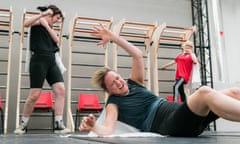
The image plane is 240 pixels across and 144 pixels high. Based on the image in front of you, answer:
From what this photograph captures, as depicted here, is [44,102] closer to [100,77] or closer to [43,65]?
[43,65]

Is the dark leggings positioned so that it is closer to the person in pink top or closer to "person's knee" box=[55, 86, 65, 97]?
the person in pink top

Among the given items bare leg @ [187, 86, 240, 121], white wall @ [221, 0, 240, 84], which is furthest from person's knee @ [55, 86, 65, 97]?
white wall @ [221, 0, 240, 84]

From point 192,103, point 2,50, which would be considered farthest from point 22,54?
point 192,103

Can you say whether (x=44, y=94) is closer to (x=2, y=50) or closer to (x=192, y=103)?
(x=2, y=50)

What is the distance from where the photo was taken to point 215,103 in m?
1.27

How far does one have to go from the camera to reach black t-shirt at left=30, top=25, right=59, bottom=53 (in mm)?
2977

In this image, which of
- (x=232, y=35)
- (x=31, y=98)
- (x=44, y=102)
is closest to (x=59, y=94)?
(x=31, y=98)

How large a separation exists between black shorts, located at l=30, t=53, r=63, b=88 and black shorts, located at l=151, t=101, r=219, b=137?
1.50 metres

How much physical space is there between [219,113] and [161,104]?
46 cm

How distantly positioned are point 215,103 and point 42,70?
1.95 meters

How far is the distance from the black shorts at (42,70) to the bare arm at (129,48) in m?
1.28

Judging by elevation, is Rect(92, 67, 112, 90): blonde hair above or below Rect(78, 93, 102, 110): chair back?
above

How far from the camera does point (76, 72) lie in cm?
495

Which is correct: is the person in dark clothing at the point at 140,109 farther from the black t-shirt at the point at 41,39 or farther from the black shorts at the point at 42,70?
the black t-shirt at the point at 41,39
